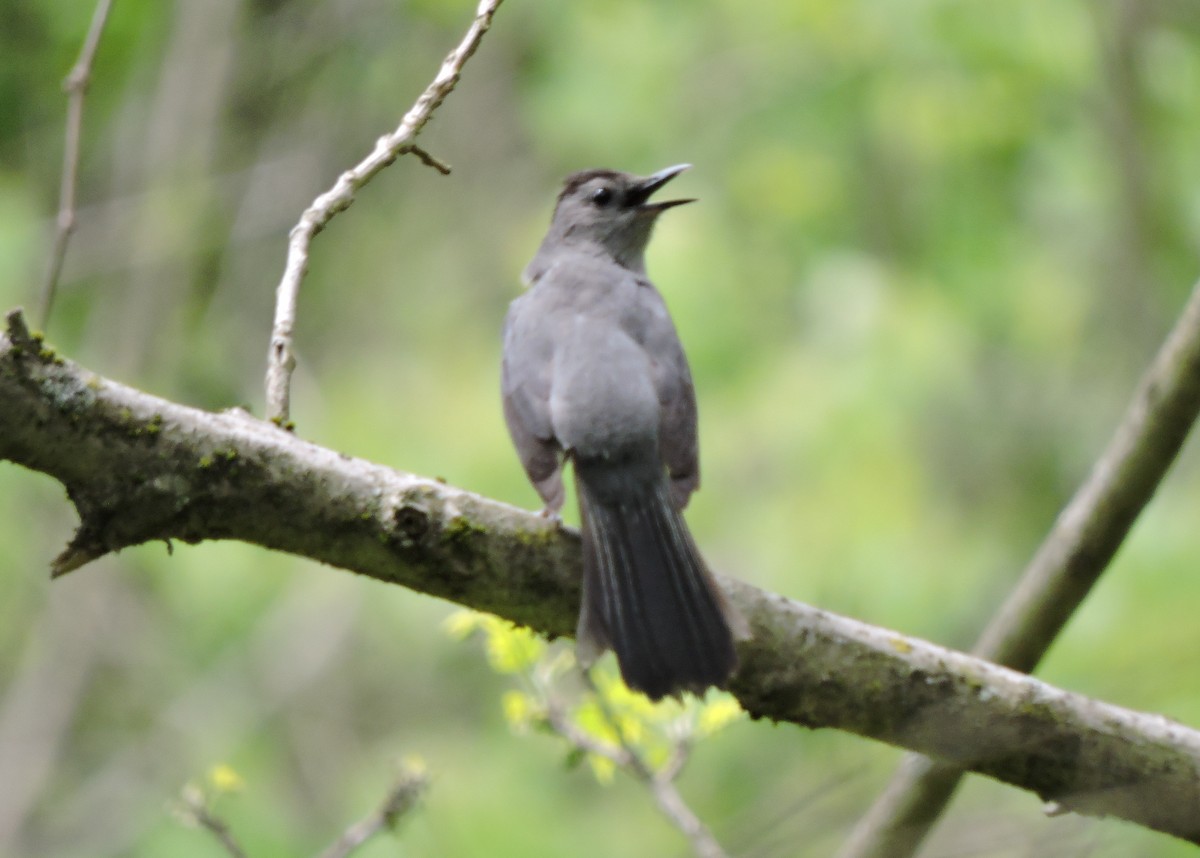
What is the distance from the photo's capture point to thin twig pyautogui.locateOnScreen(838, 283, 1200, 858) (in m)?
3.59

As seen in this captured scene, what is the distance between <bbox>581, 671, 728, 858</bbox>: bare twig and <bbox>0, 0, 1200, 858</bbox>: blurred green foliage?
3.55 ft

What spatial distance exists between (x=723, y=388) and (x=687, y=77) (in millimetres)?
2624

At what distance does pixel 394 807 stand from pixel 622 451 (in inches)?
43.2

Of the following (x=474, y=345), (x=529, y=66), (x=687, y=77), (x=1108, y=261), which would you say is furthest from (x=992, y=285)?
(x=529, y=66)

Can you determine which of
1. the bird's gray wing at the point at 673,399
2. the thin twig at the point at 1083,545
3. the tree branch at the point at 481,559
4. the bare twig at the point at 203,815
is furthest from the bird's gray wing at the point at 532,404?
the thin twig at the point at 1083,545

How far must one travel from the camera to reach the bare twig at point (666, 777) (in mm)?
3350

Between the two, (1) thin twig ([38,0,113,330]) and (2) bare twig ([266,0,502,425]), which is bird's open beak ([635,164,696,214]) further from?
(1) thin twig ([38,0,113,330])

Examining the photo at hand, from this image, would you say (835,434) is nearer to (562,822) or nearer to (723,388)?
(723,388)

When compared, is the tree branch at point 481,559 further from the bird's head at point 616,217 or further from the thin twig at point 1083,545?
the bird's head at point 616,217

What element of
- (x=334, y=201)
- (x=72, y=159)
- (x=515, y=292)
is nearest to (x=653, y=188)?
(x=334, y=201)

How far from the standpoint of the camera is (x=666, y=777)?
368 centimetres

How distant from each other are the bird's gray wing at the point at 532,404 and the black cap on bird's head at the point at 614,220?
86cm

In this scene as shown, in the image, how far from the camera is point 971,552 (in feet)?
20.4

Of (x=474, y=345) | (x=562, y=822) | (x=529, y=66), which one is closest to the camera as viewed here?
(x=562, y=822)
